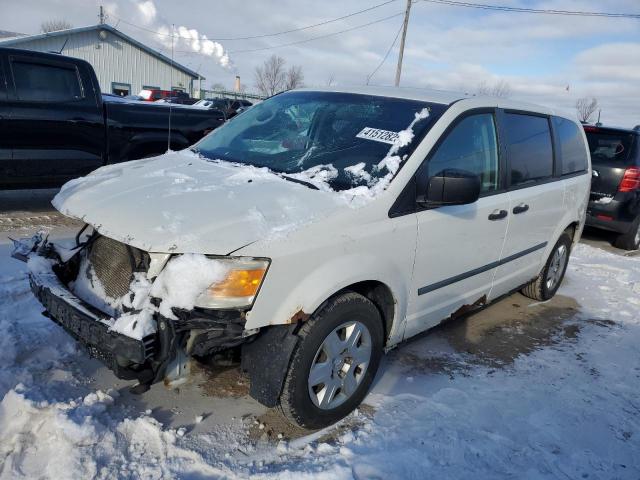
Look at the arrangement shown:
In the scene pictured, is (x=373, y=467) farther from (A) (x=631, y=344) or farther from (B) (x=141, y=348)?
(A) (x=631, y=344)

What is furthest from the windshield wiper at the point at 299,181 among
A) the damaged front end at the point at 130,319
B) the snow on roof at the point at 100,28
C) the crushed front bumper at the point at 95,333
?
the snow on roof at the point at 100,28

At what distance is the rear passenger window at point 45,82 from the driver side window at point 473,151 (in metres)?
5.07

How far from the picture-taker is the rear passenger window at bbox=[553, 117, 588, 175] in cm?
467

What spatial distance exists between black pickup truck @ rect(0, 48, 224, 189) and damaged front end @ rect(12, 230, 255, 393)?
3.31 meters

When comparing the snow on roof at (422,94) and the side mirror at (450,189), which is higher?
the snow on roof at (422,94)

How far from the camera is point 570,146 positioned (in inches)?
191

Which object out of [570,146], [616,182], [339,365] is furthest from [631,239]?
[339,365]

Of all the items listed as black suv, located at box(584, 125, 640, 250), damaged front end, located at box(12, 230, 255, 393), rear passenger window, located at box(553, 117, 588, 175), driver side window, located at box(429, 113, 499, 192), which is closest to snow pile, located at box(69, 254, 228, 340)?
damaged front end, located at box(12, 230, 255, 393)

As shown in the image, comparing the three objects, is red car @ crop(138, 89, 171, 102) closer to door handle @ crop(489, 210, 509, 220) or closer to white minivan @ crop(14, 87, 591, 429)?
white minivan @ crop(14, 87, 591, 429)

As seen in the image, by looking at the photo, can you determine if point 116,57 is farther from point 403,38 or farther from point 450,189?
point 450,189

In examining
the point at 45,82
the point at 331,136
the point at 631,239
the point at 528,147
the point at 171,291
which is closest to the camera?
the point at 171,291

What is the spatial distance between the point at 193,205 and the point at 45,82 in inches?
190

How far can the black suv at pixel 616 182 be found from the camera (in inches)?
295

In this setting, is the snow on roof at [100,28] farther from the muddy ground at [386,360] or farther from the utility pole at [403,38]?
the muddy ground at [386,360]
